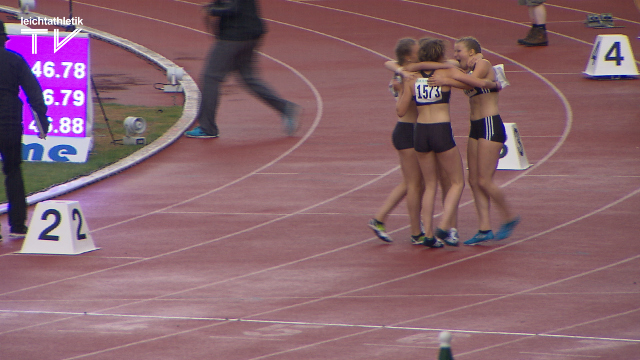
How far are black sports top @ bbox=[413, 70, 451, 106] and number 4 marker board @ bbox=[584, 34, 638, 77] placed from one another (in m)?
9.53

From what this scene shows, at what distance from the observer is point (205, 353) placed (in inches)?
235

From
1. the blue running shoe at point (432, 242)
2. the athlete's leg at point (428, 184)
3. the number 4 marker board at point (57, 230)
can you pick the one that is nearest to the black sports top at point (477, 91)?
the athlete's leg at point (428, 184)

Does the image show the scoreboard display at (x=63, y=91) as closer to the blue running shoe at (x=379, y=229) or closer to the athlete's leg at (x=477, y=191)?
the blue running shoe at (x=379, y=229)

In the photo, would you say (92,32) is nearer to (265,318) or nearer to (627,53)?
(627,53)

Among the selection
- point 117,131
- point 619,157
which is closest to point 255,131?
point 117,131

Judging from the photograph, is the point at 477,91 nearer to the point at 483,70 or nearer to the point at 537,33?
the point at 483,70

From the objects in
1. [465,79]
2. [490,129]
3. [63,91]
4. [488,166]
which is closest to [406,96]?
[465,79]

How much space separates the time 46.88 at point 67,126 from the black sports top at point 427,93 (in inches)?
219

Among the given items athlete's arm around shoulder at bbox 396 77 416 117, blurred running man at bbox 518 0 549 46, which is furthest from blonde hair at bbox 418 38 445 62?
blurred running man at bbox 518 0 549 46

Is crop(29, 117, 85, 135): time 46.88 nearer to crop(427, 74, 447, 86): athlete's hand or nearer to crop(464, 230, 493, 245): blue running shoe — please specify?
crop(427, 74, 447, 86): athlete's hand

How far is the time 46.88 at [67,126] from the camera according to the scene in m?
12.2

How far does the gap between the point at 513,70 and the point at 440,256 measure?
34.7 feet

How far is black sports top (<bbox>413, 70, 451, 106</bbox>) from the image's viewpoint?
8.17 m

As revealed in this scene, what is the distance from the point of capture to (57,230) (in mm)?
8664
